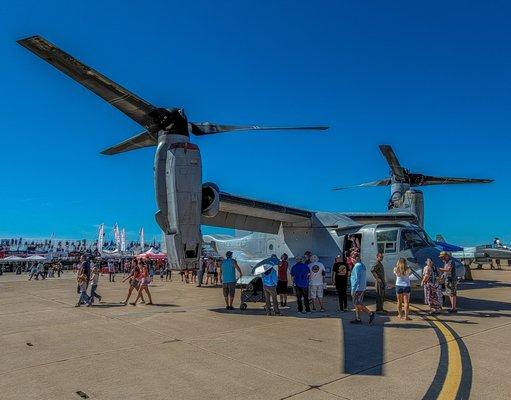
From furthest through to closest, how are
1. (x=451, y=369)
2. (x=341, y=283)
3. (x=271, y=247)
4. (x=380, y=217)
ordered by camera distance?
(x=380, y=217), (x=271, y=247), (x=341, y=283), (x=451, y=369)

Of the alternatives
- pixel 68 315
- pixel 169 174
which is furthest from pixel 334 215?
pixel 68 315

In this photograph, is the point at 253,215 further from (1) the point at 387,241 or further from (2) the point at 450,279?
(2) the point at 450,279

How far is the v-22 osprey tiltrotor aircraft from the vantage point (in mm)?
9789

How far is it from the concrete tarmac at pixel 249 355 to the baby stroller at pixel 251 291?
1.12 m

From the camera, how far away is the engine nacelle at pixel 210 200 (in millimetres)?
10961

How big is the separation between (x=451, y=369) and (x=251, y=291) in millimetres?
7544

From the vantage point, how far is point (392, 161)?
25.0 meters

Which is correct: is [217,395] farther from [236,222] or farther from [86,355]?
[236,222]

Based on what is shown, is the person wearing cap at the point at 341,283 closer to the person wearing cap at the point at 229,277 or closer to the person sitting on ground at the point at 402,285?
the person sitting on ground at the point at 402,285

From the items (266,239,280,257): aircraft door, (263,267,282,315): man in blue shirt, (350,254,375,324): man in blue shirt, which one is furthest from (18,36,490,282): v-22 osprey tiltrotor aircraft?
(350,254,375,324): man in blue shirt

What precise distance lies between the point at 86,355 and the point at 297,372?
132 inches

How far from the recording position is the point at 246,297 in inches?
459

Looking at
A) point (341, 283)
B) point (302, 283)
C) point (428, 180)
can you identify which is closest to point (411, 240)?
point (341, 283)

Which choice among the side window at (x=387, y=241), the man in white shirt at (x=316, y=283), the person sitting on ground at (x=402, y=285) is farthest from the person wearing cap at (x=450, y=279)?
the man in white shirt at (x=316, y=283)
